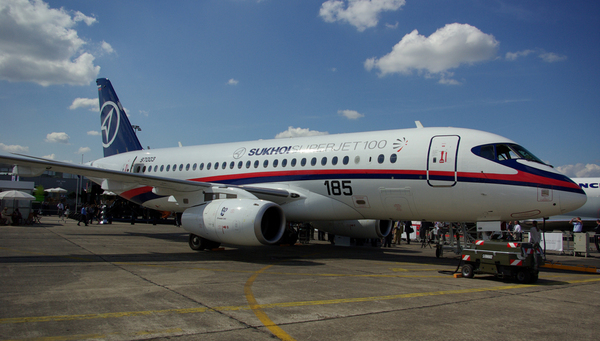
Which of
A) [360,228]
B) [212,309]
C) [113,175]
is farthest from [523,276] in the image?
[113,175]

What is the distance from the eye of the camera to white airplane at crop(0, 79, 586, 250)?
1038cm

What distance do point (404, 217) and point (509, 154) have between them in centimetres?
349

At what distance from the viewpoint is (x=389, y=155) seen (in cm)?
1198

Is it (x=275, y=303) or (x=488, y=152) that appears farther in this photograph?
(x=488, y=152)

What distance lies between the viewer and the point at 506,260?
28.5ft

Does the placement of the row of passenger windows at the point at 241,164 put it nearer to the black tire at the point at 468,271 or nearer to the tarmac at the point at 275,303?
the tarmac at the point at 275,303

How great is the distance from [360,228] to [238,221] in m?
6.35

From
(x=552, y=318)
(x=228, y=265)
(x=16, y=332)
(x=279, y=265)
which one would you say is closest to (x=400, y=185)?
(x=279, y=265)

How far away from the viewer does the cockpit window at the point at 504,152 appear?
10.6 meters

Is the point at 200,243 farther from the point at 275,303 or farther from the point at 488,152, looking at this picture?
the point at 488,152

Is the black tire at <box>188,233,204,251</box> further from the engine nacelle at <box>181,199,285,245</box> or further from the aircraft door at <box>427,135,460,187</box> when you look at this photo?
the aircraft door at <box>427,135,460,187</box>

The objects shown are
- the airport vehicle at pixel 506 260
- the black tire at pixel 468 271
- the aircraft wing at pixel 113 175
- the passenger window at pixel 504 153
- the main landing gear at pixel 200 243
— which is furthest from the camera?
the main landing gear at pixel 200 243

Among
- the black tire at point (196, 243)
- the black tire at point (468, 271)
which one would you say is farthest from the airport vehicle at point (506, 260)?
the black tire at point (196, 243)

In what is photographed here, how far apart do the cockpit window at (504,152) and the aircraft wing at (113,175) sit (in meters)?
6.21
